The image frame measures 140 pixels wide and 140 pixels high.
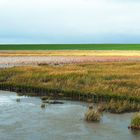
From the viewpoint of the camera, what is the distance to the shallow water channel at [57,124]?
1958cm

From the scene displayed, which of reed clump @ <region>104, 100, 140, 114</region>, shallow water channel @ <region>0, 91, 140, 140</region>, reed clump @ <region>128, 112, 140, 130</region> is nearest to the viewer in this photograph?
shallow water channel @ <region>0, 91, 140, 140</region>

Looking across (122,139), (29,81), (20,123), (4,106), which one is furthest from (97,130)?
(29,81)

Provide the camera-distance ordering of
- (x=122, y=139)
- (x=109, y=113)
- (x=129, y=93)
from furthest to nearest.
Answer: (x=129, y=93) < (x=109, y=113) < (x=122, y=139)

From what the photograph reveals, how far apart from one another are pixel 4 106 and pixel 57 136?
9183 mm

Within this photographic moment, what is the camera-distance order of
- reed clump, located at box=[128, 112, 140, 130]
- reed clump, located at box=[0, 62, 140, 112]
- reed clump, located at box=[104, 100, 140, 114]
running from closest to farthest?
reed clump, located at box=[128, 112, 140, 130], reed clump, located at box=[104, 100, 140, 114], reed clump, located at box=[0, 62, 140, 112]

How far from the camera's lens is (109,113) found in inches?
993

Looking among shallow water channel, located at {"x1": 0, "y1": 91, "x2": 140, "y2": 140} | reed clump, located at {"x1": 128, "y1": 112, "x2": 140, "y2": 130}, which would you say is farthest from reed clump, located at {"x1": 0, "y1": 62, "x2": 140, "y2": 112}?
reed clump, located at {"x1": 128, "y1": 112, "x2": 140, "y2": 130}

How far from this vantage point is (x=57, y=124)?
22.2m

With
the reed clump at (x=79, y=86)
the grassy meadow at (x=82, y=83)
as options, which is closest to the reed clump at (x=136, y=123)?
the reed clump at (x=79, y=86)

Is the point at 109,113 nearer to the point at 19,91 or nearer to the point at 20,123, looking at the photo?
the point at 20,123

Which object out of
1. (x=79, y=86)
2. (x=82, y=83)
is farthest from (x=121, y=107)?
(x=82, y=83)

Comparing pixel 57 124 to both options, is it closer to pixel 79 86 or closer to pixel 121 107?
pixel 121 107

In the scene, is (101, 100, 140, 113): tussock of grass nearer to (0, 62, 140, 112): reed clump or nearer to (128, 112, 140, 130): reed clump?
(0, 62, 140, 112): reed clump

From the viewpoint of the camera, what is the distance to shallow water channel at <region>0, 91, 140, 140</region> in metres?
19.6
